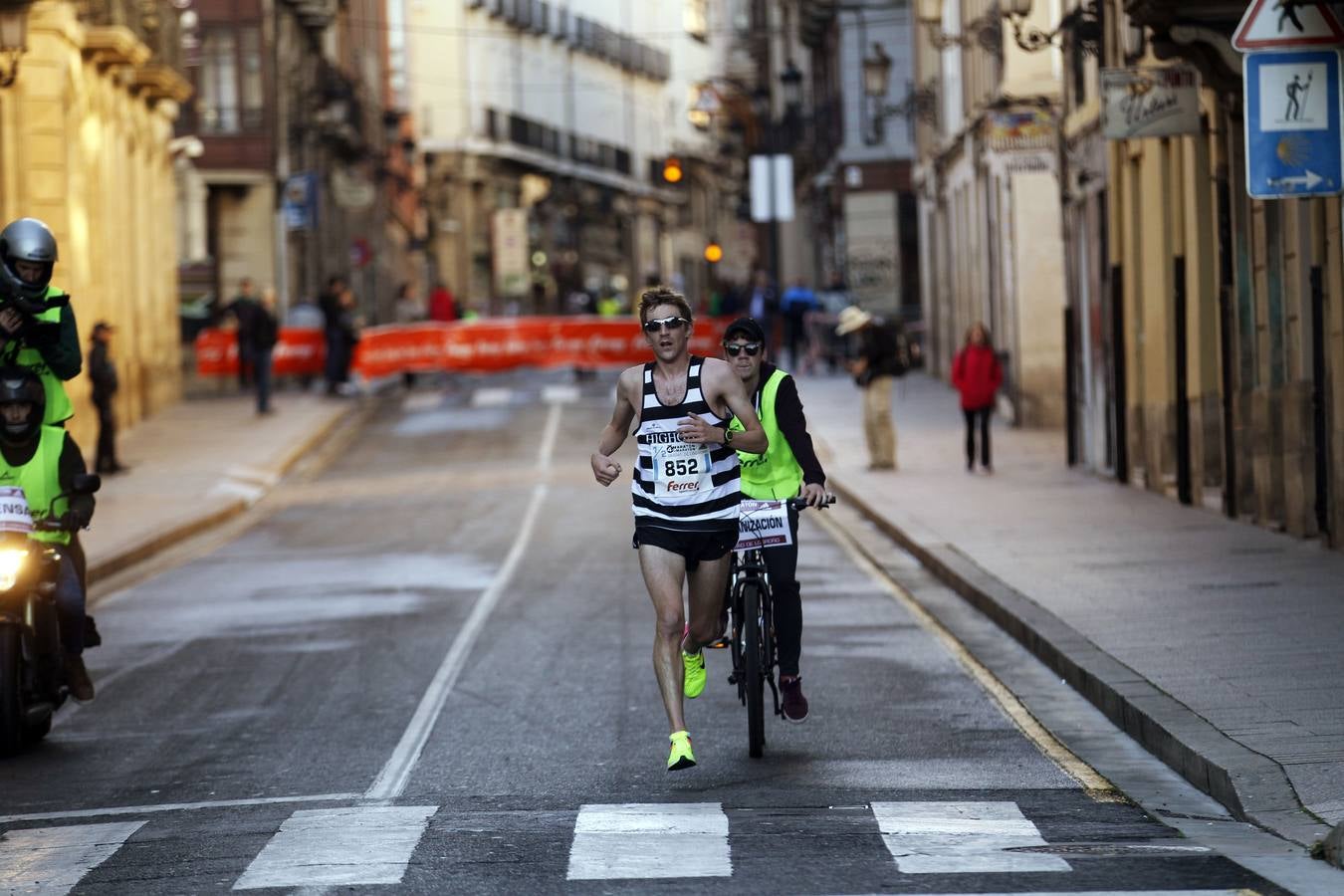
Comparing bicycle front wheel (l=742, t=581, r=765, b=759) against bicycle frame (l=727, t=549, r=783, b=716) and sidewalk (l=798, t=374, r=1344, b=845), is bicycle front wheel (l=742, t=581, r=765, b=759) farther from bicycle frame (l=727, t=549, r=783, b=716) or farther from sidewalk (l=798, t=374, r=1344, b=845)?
sidewalk (l=798, t=374, r=1344, b=845)

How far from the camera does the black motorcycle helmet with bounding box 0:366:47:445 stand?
37.8ft

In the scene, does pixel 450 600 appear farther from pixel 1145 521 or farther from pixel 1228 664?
pixel 1228 664

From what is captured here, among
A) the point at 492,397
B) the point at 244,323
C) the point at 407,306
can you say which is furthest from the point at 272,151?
the point at 244,323

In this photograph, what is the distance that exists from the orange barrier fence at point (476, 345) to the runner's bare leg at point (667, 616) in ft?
122

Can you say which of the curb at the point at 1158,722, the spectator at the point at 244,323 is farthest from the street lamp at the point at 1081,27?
the spectator at the point at 244,323

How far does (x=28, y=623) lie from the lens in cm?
1139

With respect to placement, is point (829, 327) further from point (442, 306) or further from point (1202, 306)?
point (1202, 306)

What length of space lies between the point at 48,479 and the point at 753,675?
3302 millimetres

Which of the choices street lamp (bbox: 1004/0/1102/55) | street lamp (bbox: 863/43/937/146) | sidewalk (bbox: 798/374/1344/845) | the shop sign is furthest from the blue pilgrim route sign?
street lamp (bbox: 863/43/937/146)

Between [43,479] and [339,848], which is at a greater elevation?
[43,479]

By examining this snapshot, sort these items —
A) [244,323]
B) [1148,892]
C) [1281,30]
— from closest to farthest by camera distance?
[1148,892] < [1281,30] < [244,323]

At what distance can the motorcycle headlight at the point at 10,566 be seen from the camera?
36.5 ft

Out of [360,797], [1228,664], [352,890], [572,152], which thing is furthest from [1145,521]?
[572,152]

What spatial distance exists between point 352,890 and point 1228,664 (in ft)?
18.1
